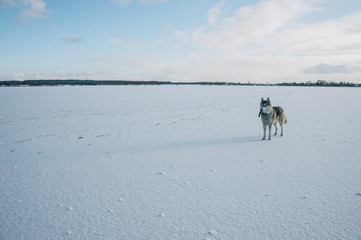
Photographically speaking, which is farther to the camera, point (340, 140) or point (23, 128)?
point (23, 128)

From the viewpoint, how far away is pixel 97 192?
2.62m

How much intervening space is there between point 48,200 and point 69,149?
222 centimetres

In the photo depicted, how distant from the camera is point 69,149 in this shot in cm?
445

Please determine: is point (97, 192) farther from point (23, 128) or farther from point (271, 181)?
point (23, 128)

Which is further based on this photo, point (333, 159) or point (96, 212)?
point (333, 159)

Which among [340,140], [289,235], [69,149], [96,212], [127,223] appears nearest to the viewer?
[289,235]

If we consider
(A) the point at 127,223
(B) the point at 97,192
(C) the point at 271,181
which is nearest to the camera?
(A) the point at 127,223

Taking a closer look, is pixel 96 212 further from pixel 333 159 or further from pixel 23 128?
pixel 23 128

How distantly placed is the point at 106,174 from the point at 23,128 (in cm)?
531

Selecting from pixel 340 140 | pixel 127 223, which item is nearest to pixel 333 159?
pixel 340 140

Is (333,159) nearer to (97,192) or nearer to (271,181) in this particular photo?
(271,181)

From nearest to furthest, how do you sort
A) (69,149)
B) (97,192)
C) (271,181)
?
(97,192) → (271,181) → (69,149)

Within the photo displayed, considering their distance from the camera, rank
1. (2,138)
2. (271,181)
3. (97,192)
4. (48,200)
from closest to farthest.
Result: (48,200)
(97,192)
(271,181)
(2,138)

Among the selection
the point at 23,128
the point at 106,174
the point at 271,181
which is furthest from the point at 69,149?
the point at 271,181
